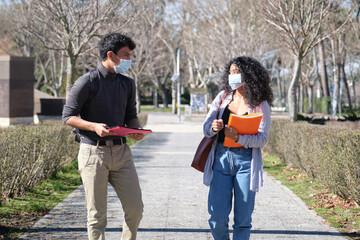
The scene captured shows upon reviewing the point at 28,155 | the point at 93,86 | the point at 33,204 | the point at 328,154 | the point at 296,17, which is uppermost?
the point at 296,17

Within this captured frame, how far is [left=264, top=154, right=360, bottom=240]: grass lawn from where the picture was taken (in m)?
6.31

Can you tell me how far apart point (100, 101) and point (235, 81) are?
43.2 inches

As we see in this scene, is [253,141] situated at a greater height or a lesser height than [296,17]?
lesser

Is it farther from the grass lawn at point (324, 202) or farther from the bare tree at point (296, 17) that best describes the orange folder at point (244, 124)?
the bare tree at point (296, 17)

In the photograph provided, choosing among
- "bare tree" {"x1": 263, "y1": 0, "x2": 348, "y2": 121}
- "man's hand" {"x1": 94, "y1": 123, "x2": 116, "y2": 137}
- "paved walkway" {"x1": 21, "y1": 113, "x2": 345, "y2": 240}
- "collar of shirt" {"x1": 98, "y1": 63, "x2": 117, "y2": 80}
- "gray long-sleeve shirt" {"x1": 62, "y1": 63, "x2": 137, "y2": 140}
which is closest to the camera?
"man's hand" {"x1": 94, "y1": 123, "x2": 116, "y2": 137}

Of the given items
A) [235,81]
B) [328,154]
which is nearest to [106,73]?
[235,81]

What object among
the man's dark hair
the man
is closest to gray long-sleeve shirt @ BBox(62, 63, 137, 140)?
the man

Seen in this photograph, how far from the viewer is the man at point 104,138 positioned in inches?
164

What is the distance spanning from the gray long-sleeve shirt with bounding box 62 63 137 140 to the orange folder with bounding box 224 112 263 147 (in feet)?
2.82

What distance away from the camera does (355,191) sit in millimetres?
6891

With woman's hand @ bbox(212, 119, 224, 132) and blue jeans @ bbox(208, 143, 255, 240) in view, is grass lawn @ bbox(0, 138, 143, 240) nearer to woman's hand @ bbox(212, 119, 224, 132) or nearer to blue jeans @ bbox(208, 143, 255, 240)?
blue jeans @ bbox(208, 143, 255, 240)

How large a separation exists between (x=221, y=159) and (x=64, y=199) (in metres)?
4.17

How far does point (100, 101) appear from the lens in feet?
13.8

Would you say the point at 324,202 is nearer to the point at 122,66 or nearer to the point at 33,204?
the point at 33,204
